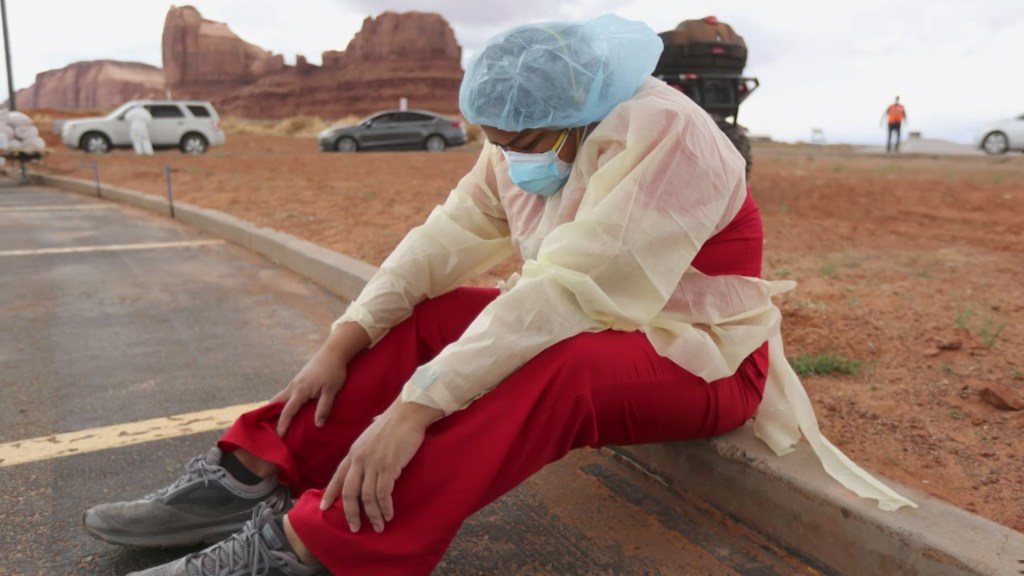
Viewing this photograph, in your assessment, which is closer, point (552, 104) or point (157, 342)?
point (552, 104)

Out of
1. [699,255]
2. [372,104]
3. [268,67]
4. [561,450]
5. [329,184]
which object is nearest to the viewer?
[561,450]

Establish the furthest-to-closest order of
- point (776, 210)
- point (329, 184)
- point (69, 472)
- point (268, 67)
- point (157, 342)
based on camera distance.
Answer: point (268, 67)
point (329, 184)
point (776, 210)
point (157, 342)
point (69, 472)

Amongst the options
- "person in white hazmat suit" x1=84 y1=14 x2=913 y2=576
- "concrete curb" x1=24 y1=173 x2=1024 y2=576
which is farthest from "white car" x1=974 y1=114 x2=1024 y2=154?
"person in white hazmat suit" x1=84 y1=14 x2=913 y2=576

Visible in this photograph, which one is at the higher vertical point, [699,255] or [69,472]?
[699,255]

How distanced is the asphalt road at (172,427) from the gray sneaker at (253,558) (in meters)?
0.39

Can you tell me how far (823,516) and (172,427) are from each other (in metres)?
2.09

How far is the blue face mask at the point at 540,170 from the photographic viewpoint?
1911 mm

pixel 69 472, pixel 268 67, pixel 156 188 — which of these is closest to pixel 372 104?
pixel 268 67

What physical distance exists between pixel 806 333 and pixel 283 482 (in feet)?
7.32

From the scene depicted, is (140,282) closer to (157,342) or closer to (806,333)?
(157,342)

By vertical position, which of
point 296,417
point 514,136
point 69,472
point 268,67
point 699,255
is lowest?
point 69,472

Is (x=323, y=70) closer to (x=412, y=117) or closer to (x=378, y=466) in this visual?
(x=412, y=117)

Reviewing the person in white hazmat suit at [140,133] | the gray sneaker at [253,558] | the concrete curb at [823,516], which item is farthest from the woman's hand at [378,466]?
the person in white hazmat suit at [140,133]

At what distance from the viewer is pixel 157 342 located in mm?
3855
